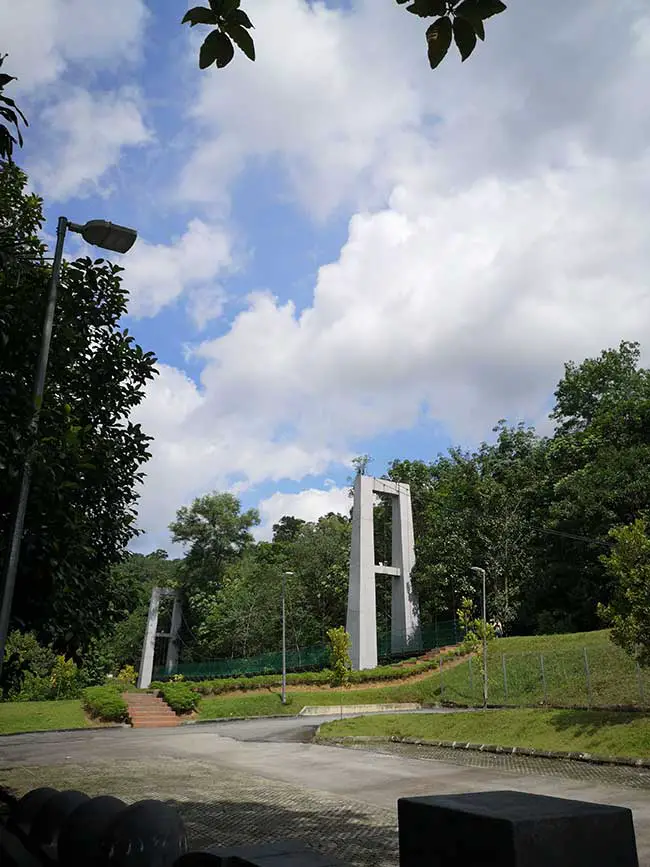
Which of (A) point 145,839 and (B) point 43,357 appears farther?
(B) point 43,357

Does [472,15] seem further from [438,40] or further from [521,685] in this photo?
[521,685]

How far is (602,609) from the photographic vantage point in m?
17.3

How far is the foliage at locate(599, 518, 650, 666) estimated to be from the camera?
15.4 m

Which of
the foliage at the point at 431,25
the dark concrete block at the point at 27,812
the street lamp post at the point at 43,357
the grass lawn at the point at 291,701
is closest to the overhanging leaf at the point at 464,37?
the foliage at the point at 431,25

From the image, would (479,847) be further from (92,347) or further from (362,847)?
(92,347)

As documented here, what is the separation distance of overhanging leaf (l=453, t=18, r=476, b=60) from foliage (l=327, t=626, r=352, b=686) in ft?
117

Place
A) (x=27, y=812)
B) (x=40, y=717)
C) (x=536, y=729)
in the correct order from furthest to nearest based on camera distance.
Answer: (x=40, y=717), (x=536, y=729), (x=27, y=812)

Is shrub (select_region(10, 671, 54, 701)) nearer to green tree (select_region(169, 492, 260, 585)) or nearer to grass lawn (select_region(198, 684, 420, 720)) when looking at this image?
grass lawn (select_region(198, 684, 420, 720))

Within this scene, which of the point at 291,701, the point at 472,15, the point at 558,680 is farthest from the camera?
the point at 291,701

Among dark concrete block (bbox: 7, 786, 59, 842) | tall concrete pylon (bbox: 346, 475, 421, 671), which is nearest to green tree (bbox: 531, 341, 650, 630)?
tall concrete pylon (bbox: 346, 475, 421, 671)

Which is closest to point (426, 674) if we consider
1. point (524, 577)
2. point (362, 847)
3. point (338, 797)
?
point (524, 577)

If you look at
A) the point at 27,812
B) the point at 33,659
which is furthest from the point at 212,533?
the point at 27,812

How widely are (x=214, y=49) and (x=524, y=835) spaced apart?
153 inches

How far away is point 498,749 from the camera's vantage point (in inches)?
609
